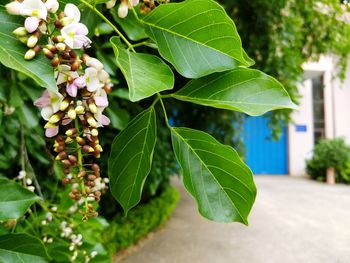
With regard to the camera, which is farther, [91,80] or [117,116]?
[117,116]

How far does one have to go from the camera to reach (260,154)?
7.54m

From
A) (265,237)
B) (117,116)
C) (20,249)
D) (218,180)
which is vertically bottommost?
(265,237)

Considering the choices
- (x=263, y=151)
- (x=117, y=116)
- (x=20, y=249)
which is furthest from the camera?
(x=263, y=151)

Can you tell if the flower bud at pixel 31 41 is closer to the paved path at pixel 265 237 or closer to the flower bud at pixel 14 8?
the flower bud at pixel 14 8

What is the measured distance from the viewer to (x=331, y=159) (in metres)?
6.87

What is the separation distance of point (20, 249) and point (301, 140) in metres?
7.49

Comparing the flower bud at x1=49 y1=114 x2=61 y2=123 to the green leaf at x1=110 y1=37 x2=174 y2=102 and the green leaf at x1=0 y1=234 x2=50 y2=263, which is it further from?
the green leaf at x1=0 y1=234 x2=50 y2=263

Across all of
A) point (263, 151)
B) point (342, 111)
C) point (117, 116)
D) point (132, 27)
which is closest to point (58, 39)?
point (132, 27)

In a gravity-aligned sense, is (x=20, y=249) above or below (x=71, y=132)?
below

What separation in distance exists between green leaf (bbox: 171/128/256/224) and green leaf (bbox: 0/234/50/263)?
268mm

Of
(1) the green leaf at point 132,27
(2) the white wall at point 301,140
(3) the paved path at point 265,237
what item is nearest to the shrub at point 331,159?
(2) the white wall at point 301,140

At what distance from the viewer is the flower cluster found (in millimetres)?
353

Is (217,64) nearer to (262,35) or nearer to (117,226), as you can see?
(262,35)

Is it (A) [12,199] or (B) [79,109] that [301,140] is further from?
(B) [79,109]
